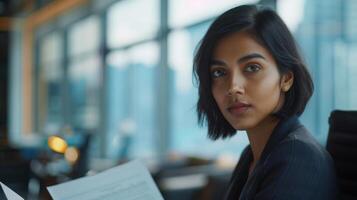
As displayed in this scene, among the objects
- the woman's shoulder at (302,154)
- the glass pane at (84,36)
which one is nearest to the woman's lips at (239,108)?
the woman's shoulder at (302,154)

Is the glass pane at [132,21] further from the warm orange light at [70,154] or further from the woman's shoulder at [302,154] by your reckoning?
the woman's shoulder at [302,154]

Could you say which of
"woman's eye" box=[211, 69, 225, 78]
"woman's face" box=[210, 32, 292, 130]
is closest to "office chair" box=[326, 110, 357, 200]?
"woman's face" box=[210, 32, 292, 130]

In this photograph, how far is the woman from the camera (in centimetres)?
100

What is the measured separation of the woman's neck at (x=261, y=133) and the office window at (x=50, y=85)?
1114 centimetres

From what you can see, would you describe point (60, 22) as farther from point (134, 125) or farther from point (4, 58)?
point (134, 125)

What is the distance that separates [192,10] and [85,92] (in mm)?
4503

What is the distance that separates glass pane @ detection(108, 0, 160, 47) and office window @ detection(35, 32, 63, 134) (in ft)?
11.6

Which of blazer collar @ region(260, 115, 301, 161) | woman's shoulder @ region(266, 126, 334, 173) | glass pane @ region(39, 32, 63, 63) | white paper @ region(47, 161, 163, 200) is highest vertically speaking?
glass pane @ region(39, 32, 63, 63)

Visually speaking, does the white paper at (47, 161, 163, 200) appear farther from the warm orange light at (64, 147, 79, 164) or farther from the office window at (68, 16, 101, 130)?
the office window at (68, 16, 101, 130)

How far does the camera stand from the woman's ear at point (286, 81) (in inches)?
45.2

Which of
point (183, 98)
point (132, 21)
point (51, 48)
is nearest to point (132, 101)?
point (132, 21)

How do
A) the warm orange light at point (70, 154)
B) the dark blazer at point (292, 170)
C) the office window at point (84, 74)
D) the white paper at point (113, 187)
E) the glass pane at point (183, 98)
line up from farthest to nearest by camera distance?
1. the office window at point (84, 74)
2. the glass pane at point (183, 98)
3. the warm orange light at point (70, 154)
4. the white paper at point (113, 187)
5. the dark blazer at point (292, 170)

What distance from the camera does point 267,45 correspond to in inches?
43.4

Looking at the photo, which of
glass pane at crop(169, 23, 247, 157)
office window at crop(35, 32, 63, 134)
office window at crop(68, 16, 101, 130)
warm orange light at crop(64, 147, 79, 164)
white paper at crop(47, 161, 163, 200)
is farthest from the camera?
office window at crop(35, 32, 63, 134)
